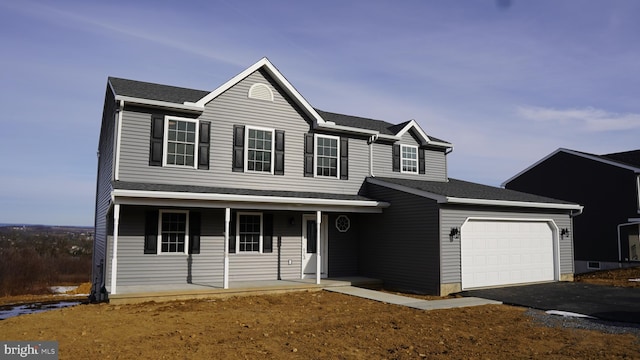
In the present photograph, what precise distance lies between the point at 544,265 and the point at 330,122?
356 inches

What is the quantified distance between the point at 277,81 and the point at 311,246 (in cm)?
576

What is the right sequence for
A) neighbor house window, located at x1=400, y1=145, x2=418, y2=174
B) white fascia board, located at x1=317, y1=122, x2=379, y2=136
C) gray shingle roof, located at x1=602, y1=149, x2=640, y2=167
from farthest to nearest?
gray shingle roof, located at x1=602, y1=149, x2=640, y2=167, neighbor house window, located at x1=400, y1=145, x2=418, y2=174, white fascia board, located at x1=317, y1=122, x2=379, y2=136

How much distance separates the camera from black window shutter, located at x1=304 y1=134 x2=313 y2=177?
51.2ft

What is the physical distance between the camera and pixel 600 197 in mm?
23828

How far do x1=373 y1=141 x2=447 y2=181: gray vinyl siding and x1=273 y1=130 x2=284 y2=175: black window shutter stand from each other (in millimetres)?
3881

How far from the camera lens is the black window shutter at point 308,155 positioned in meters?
15.6

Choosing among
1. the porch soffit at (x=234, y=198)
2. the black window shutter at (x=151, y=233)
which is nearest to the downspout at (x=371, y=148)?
the porch soffit at (x=234, y=198)

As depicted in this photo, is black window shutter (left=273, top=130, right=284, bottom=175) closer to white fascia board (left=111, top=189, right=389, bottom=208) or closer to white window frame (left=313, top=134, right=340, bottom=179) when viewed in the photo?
white window frame (left=313, top=134, right=340, bottom=179)

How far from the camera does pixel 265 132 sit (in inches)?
591

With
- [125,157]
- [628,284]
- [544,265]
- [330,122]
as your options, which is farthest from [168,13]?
[628,284]

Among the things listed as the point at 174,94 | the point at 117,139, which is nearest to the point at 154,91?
the point at 174,94

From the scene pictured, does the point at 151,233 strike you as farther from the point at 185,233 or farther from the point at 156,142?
the point at 156,142

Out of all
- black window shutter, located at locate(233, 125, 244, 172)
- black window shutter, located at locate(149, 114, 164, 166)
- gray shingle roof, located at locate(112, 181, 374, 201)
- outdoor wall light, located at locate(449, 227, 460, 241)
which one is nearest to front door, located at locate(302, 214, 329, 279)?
gray shingle roof, located at locate(112, 181, 374, 201)

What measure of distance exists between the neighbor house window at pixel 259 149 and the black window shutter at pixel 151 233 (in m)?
3.24
